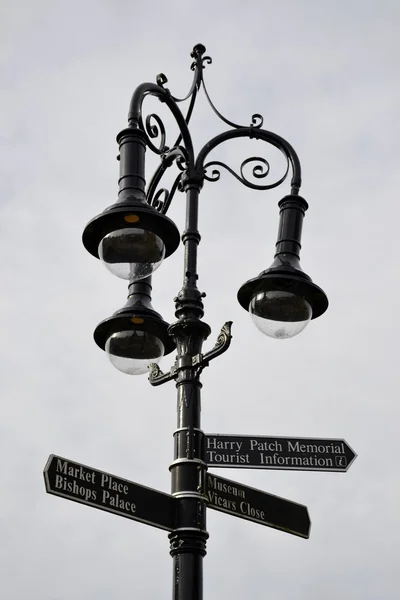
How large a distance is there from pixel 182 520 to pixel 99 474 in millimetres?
611

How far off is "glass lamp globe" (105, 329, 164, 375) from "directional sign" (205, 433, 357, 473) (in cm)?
74

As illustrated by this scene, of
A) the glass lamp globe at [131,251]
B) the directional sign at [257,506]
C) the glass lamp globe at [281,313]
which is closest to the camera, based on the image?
the glass lamp globe at [131,251]

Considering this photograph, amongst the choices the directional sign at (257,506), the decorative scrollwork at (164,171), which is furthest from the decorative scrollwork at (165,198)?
the directional sign at (257,506)

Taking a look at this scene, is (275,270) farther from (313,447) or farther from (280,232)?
(313,447)

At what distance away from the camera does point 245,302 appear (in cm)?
723

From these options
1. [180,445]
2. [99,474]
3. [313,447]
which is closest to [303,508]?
[313,447]

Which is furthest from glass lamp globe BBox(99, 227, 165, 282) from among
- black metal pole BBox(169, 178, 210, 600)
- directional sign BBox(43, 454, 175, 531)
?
directional sign BBox(43, 454, 175, 531)

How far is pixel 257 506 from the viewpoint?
7023mm

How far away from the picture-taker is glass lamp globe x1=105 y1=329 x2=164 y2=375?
7.47 meters

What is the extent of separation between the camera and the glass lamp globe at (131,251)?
6.53 meters

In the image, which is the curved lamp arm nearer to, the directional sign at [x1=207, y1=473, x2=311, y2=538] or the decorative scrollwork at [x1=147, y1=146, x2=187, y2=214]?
the decorative scrollwork at [x1=147, y1=146, x2=187, y2=214]

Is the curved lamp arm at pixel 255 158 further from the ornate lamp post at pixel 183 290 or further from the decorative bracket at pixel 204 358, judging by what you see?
the decorative bracket at pixel 204 358

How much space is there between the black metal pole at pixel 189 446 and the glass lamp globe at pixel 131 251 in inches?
21.9

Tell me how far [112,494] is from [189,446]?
0.60 meters
